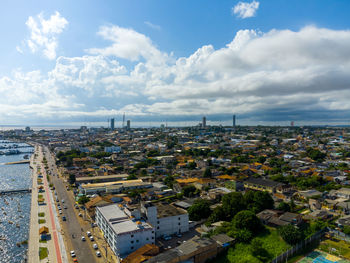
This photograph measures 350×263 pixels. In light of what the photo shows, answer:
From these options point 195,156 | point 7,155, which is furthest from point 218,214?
point 7,155

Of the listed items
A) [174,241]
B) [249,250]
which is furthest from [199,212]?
[249,250]

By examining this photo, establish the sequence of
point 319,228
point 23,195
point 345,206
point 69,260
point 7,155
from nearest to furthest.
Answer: point 69,260
point 319,228
point 345,206
point 23,195
point 7,155

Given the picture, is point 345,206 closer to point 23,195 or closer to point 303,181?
point 303,181

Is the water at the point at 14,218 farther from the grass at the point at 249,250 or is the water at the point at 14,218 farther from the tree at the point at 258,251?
the tree at the point at 258,251

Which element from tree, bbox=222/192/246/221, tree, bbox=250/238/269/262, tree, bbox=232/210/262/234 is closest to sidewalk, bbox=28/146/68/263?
tree, bbox=250/238/269/262

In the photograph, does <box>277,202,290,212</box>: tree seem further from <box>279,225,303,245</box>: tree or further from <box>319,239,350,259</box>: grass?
<box>279,225,303,245</box>: tree

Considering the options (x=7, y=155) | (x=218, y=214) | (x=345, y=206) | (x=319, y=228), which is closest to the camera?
(x=319, y=228)

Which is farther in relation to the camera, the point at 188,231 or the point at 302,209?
the point at 302,209
